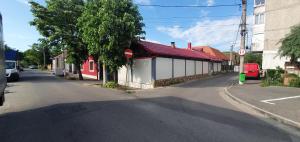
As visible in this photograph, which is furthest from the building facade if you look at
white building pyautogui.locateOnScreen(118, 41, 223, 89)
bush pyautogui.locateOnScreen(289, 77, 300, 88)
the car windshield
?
the car windshield

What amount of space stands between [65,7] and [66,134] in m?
24.5

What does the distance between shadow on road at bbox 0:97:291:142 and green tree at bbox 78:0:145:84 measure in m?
8.98

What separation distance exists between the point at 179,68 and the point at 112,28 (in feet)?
28.0

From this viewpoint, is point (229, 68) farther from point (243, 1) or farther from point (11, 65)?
point (11, 65)

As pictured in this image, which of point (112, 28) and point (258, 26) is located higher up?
point (258, 26)

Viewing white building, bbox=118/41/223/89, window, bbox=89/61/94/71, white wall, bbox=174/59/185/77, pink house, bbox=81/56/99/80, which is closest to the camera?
white building, bbox=118/41/223/89

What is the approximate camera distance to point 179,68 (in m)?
22.6

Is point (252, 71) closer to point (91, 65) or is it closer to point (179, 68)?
point (179, 68)

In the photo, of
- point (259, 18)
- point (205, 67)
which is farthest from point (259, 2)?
point (205, 67)

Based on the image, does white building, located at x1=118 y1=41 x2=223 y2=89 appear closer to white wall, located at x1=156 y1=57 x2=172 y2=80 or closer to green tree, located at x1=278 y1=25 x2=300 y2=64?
white wall, located at x1=156 y1=57 x2=172 y2=80

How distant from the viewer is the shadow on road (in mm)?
5566

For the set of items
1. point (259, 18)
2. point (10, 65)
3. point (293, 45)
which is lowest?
point (10, 65)

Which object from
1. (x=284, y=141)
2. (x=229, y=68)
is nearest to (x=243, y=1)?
(x=284, y=141)

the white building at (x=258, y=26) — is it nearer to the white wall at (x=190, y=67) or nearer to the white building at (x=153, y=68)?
the white wall at (x=190, y=67)
